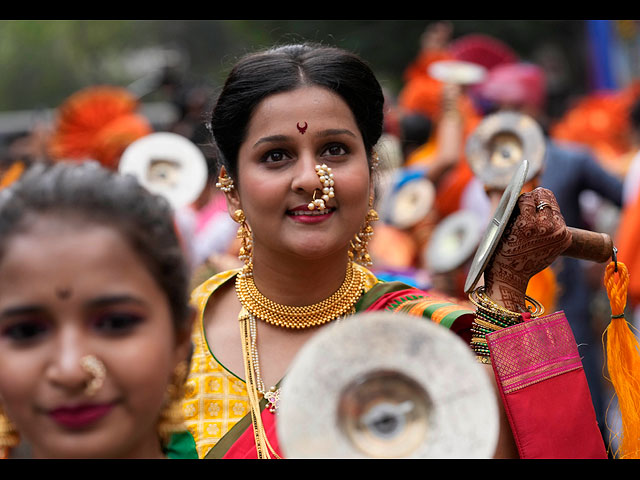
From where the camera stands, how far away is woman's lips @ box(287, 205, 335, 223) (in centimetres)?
249

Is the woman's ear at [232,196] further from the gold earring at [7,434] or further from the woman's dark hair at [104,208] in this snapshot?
the gold earring at [7,434]

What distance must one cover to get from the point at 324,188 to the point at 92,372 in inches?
41.2

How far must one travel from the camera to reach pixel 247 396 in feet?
8.47

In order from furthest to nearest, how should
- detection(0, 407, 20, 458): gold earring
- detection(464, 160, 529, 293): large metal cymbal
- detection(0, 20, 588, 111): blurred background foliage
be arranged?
detection(0, 20, 588, 111): blurred background foliage
detection(464, 160, 529, 293): large metal cymbal
detection(0, 407, 20, 458): gold earring

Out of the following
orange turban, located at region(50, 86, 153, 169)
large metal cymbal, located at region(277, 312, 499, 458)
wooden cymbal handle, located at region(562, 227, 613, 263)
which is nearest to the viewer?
large metal cymbal, located at region(277, 312, 499, 458)

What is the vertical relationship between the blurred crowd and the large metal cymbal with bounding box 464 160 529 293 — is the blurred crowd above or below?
above

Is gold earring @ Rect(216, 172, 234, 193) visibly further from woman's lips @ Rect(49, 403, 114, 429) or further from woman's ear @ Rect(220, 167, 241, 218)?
woman's lips @ Rect(49, 403, 114, 429)

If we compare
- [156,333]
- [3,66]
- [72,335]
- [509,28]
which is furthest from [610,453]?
[3,66]

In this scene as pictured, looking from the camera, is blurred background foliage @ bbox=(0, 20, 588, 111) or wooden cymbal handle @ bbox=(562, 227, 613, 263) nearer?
wooden cymbal handle @ bbox=(562, 227, 613, 263)

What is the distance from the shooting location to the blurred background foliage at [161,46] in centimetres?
1445

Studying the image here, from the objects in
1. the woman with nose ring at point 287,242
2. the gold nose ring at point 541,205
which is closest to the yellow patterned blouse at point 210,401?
the woman with nose ring at point 287,242

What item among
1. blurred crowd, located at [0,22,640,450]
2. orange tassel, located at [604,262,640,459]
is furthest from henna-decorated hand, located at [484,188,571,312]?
blurred crowd, located at [0,22,640,450]

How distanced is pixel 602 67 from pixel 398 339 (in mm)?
12071

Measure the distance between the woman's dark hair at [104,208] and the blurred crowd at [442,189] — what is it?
4.15ft
